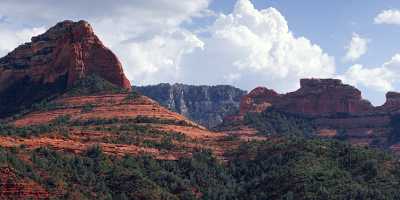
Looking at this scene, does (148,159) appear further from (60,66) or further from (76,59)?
(60,66)

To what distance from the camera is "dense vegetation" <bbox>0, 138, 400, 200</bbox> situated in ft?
365

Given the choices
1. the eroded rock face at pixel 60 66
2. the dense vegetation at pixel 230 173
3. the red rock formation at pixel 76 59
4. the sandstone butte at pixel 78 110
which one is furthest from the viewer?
the eroded rock face at pixel 60 66

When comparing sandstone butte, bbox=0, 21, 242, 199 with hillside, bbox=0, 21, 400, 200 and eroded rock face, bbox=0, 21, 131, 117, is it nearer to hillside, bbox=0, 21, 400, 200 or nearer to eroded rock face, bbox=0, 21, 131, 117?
eroded rock face, bbox=0, 21, 131, 117

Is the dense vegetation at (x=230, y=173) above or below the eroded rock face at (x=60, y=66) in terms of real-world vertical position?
below

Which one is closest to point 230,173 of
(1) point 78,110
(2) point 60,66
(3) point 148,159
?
(3) point 148,159

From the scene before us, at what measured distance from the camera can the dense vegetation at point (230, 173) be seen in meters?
111

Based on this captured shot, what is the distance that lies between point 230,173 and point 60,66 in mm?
67645

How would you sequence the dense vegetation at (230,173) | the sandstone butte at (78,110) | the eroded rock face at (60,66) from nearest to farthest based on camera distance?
the dense vegetation at (230,173) → the sandstone butte at (78,110) → the eroded rock face at (60,66)

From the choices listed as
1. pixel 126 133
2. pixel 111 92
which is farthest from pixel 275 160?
pixel 111 92

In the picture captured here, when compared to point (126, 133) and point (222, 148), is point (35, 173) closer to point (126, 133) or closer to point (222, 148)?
point (126, 133)

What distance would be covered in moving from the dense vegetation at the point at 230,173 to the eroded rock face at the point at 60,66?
5238cm

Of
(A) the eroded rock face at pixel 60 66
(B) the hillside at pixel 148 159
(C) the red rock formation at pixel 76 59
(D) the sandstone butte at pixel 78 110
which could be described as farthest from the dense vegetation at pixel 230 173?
(A) the eroded rock face at pixel 60 66

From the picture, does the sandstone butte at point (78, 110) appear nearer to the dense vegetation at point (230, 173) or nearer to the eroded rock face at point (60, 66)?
the eroded rock face at point (60, 66)

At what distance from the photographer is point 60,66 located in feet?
627
